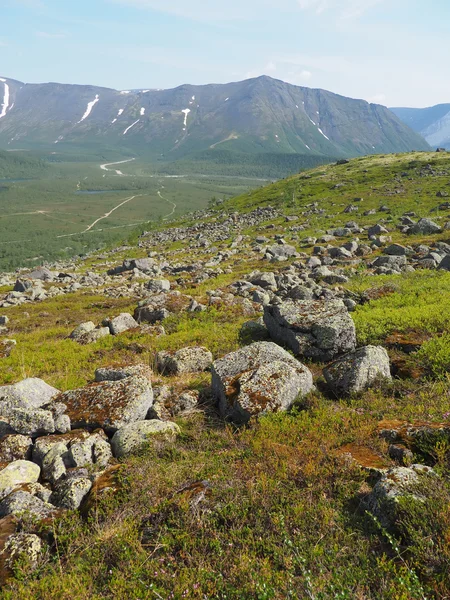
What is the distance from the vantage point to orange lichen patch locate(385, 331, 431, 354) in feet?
37.3

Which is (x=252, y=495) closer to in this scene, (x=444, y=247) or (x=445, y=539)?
(x=445, y=539)

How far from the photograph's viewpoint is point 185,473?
6.99m

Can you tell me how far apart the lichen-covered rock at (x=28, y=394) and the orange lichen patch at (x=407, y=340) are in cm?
1098

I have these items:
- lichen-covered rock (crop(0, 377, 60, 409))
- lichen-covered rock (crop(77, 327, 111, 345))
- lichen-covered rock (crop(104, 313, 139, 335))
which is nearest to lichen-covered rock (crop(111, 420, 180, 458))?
lichen-covered rock (crop(0, 377, 60, 409))

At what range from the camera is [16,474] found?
290 inches

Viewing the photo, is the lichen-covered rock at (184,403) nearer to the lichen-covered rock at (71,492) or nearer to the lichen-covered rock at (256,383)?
the lichen-covered rock at (256,383)

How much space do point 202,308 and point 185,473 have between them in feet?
46.9

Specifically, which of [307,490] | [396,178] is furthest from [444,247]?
[396,178]

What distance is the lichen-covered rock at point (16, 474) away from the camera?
711 centimetres

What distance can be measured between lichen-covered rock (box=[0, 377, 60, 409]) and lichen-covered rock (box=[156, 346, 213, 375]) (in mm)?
3779

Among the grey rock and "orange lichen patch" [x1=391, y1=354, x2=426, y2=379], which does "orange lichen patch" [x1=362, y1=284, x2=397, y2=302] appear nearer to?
"orange lichen patch" [x1=391, y1=354, x2=426, y2=379]

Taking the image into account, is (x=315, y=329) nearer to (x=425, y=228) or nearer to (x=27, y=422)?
(x=27, y=422)

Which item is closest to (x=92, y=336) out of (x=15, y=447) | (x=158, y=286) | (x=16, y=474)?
(x=15, y=447)

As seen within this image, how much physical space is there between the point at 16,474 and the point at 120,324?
12.6 meters
